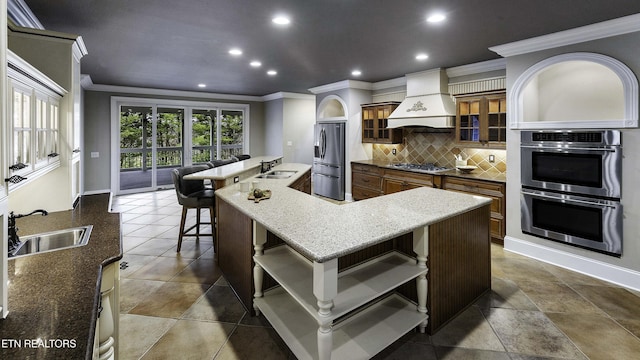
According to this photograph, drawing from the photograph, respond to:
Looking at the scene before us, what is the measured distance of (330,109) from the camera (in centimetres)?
754

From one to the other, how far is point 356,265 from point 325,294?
66 cm

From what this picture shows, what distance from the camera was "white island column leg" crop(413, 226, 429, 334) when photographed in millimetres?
2059

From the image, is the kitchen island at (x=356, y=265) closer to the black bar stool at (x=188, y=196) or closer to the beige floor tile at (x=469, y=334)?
the beige floor tile at (x=469, y=334)

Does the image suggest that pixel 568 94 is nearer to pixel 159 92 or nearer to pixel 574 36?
pixel 574 36

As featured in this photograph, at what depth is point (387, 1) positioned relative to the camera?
8.40 feet

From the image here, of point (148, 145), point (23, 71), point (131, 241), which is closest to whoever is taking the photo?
point (23, 71)

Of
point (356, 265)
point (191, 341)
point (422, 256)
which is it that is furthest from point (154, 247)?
point (422, 256)

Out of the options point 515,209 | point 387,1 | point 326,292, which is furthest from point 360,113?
point 326,292

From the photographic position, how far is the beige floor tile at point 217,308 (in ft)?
7.93

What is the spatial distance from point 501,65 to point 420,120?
1.34m

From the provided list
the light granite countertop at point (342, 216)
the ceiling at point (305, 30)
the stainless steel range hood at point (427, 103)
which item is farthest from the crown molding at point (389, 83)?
the light granite countertop at point (342, 216)

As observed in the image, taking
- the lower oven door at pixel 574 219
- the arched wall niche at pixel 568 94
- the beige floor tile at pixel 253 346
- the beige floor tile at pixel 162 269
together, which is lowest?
the beige floor tile at pixel 253 346

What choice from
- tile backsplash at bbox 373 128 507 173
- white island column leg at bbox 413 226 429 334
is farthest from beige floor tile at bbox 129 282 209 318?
tile backsplash at bbox 373 128 507 173

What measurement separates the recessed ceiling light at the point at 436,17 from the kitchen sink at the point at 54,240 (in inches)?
126
